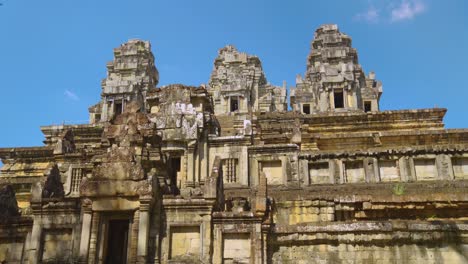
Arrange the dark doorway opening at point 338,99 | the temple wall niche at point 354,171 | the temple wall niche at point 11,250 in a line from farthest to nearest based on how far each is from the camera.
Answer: the dark doorway opening at point 338,99, the temple wall niche at point 354,171, the temple wall niche at point 11,250

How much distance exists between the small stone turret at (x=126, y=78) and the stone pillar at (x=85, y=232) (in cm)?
4205

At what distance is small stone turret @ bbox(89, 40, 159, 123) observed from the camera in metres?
55.9

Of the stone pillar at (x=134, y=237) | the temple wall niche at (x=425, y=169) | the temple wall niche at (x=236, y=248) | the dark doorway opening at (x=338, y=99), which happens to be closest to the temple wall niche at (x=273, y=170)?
the temple wall niche at (x=425, y=169)

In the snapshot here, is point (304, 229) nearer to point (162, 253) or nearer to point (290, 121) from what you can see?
point (162, 253)

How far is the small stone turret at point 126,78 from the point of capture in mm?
55906

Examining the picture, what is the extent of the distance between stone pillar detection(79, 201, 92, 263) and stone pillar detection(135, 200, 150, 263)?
1496 millimetres

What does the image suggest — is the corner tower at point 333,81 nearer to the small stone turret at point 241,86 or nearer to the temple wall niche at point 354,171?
the small stone turret at point 241,86

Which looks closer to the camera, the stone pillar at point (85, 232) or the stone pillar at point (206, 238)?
the stone pillar at point (206, 238)

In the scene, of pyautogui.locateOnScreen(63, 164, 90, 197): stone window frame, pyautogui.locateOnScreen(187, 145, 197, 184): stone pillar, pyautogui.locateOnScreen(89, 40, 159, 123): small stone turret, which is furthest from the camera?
pyautogui.locateOnScreen(89, 40, 159, 123): small stone turret

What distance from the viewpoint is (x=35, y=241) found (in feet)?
45.7

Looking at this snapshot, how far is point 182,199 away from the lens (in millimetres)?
13633

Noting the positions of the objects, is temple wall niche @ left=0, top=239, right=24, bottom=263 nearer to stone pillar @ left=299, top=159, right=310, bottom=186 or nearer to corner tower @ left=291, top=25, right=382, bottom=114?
stone pillar @ left=299, top=159, right=310, bottom=186

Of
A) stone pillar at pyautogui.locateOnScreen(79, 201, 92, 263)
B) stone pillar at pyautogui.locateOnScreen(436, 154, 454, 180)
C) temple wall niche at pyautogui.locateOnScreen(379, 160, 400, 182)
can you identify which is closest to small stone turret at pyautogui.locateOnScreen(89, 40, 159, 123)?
temple wall niche at pyautogui.locateOnScreen(379, 160, 400, 182)

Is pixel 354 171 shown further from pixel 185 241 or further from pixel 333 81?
pixel 333 81
